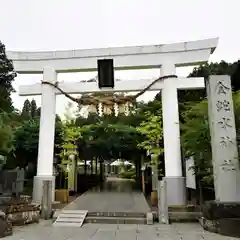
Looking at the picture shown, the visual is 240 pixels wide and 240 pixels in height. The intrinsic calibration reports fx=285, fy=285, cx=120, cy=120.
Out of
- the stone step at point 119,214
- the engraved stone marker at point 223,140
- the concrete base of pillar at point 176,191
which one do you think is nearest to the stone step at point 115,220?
the stone step at point 119,214

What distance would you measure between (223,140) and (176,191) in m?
3.53

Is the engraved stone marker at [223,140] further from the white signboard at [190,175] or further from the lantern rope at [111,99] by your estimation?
the lantern rope at [111,99]

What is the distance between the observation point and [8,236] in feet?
20.0

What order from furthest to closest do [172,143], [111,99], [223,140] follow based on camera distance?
1. [111,99]
2. [172,143]
3. [223,140]

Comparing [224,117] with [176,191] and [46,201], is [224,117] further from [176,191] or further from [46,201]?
[46,201]

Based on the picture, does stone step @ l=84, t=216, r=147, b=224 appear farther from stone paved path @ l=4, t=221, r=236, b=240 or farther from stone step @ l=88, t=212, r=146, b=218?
stone paved path @ l=4, t=221, r=236, b=240

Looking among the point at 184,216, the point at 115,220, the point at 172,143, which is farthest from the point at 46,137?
the point at 184,216

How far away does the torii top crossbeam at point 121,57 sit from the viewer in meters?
10.2

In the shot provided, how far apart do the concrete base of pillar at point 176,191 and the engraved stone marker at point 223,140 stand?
297 cm

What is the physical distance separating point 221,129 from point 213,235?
238cm

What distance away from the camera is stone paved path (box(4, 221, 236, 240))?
6.00 m

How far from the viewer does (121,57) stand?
10500mm

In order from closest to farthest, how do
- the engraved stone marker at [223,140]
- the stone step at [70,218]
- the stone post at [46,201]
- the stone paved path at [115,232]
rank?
the stone paved path at [115,232], the engraved stone marker at [223,140], the stone step at [70,218], the stone post at [46,201]

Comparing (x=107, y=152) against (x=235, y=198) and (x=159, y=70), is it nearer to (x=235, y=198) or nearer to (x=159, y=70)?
(x=159, y=70)
